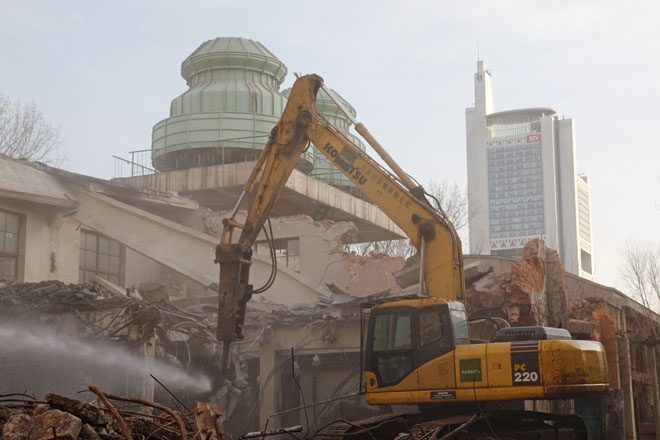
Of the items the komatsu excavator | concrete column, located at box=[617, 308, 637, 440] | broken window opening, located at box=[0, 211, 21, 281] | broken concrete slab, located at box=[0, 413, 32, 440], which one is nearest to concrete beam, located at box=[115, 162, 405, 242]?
broken window opening, located at box=[0, 211, 21, 281]

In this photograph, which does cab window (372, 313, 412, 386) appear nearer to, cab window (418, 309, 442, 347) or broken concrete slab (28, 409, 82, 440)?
cab window (418, 309, 442, 347)

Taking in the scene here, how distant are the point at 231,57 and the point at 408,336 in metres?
25.5

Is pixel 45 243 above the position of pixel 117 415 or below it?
above

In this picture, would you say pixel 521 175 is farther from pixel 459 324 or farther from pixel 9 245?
pixel 459 324

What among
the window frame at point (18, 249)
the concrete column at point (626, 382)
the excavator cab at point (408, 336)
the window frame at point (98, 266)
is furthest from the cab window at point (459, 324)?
the window frame at point (98, 266)

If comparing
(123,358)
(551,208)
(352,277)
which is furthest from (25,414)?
(551,208)

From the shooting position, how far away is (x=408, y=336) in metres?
11.5

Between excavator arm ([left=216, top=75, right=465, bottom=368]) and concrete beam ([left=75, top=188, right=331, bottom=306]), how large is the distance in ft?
24.8

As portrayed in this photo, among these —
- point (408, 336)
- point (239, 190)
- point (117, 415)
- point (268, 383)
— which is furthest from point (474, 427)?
point (239, 190)

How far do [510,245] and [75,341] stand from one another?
135 metres

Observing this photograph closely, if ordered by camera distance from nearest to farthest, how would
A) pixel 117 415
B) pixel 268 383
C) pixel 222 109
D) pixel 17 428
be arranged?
pixel 117 415 → pixel 17 428 → pixel 268 383 → pixel 222 109

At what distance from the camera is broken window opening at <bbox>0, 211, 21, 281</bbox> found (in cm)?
2153

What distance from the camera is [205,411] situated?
249 inches

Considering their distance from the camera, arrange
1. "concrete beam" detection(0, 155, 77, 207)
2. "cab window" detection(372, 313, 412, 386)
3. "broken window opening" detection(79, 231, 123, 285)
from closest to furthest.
Result: "cab window" detection(372, 313, 412, 386) < "concrete beam" detection(0, 155, 77, 207) < "broken window opening" detection(79, 231, 123, 285)
